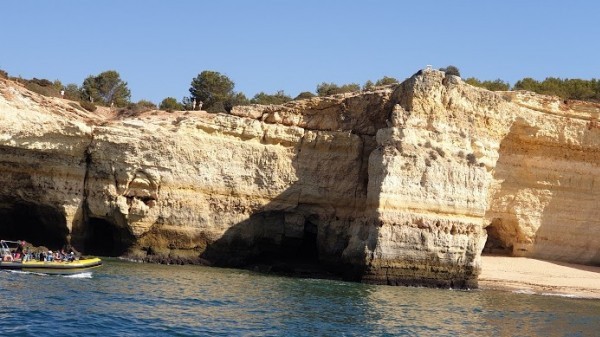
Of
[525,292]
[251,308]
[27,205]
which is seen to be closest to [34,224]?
[27,205]

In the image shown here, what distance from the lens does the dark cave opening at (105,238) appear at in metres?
32.8

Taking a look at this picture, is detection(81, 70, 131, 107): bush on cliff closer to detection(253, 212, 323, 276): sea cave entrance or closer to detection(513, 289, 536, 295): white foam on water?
detection(253, 212, 323, 276): sea cave entrance

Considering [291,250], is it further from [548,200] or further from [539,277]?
[548,200]

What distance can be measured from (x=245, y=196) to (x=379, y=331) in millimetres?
15474

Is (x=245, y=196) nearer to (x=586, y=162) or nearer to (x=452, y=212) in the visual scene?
(x=452, y=212)

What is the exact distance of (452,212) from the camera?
30781 millimetres

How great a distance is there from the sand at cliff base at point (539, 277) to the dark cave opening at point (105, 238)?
15364 mm

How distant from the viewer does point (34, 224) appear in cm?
3400

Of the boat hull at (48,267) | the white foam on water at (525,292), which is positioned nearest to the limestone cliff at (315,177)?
the white foam on water at (525,292)

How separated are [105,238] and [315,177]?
1015cm

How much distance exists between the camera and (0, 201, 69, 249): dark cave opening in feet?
106

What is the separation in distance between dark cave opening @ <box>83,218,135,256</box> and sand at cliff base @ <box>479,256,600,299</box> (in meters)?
15.4

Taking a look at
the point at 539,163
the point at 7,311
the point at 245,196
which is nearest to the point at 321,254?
the point at 245,196

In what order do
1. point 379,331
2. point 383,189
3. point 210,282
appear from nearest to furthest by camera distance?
point 379,331 < point 210,282 < point 383,189
